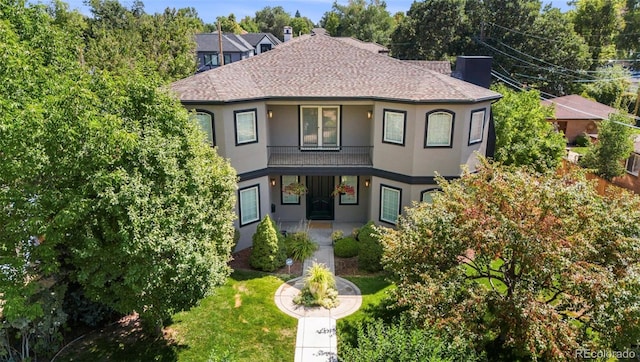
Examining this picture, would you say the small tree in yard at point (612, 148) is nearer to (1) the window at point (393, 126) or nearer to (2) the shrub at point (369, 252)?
(1) the window at point (393, 126)

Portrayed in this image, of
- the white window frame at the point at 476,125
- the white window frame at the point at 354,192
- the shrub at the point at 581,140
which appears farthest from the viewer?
the shrub at the point at 581,140

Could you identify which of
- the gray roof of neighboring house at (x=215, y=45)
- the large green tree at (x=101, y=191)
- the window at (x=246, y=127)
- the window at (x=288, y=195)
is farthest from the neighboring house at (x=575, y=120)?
the gray roof of neighboring house at (x=215, y=45)

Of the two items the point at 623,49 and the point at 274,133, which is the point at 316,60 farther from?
the point at 623,49

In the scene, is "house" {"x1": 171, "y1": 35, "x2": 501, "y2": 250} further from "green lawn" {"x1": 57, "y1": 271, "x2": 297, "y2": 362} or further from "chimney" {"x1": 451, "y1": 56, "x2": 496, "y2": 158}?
"green lawn" {"x1": 57, "y1": 271, "x2": 297, "y2": 362}

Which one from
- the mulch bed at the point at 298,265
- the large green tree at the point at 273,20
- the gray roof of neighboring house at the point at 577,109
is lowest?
the mulch bed at the point at 298,265

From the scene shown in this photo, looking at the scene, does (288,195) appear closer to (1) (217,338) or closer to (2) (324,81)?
(2) (324,81)

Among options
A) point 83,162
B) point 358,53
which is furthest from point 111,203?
point 358,53

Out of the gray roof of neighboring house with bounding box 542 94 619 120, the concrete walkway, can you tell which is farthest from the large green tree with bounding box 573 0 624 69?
the concrete walkway
